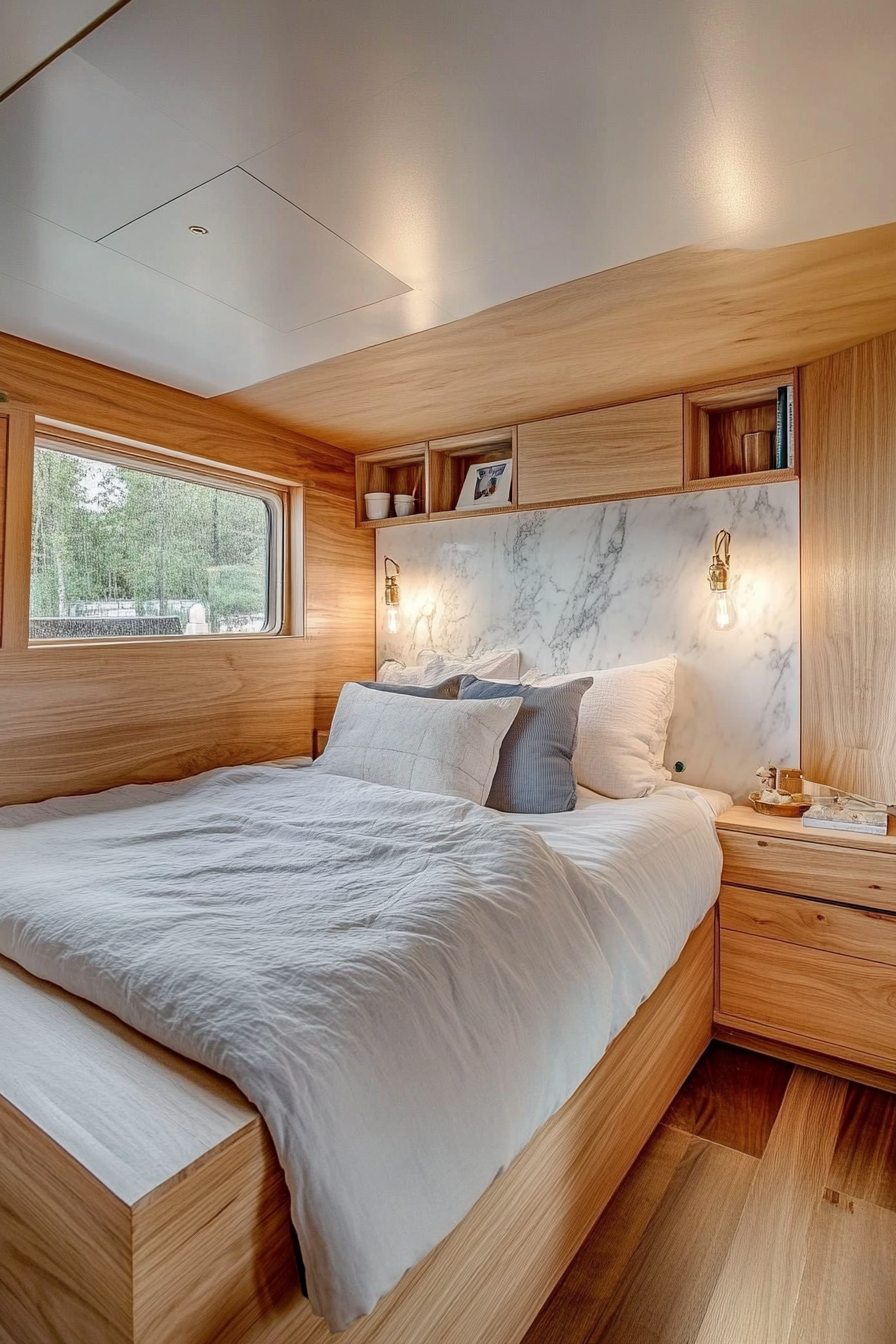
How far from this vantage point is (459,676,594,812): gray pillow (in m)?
2.25

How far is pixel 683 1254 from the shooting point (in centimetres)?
151

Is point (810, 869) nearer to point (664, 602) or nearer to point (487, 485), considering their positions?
point (664, 602)

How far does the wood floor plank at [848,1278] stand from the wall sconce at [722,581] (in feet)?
5.69

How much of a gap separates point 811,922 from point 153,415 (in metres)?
2.76

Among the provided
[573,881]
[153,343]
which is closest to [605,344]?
[153,343]

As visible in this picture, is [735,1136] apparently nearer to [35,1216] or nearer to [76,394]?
[35,1216]

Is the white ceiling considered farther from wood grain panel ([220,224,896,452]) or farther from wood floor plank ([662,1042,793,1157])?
wood floor plank ([662,1042,793,1157])

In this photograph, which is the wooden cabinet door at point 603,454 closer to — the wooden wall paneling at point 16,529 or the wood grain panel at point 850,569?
the wood grain panel at point 850,569

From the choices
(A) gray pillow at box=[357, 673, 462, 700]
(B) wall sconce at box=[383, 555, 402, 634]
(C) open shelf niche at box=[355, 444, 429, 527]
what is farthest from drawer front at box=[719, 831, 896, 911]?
(C) open shelf niche at box=[355, 444, 429, 527]

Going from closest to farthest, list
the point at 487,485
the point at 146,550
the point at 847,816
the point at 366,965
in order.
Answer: the point at 366,965, the point at 847,816, the point at 146,550, the point at 487,485

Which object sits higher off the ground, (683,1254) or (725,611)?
(725,611)

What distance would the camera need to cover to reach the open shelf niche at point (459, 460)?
3.10 m

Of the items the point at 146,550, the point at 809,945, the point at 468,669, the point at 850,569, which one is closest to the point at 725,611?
the point at 850,569

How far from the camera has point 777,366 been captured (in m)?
2.46
